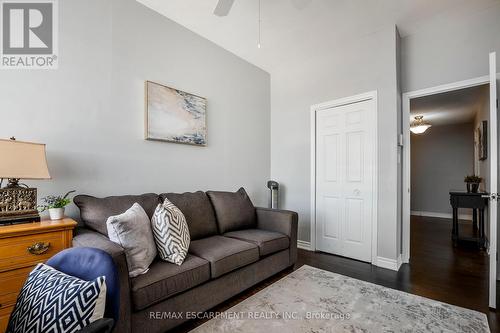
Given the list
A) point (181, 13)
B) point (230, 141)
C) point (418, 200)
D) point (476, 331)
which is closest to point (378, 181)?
point (476, 331)

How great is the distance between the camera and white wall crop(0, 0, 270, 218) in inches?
77.2

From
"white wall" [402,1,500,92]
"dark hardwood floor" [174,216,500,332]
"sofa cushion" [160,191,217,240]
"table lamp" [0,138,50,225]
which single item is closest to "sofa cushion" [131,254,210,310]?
"dark hardwood floor" [174,216,500,332]

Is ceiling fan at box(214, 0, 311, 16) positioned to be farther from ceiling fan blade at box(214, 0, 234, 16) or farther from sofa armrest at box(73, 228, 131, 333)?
sofa armrest at box(73, 228, 131, 333)

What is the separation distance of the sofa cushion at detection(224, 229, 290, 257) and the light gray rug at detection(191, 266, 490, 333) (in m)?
0.36

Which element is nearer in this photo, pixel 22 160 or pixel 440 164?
pixel 22 160

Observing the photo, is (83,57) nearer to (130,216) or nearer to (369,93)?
(130,216)

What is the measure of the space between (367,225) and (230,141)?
2.14 m

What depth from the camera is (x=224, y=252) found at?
6.72 ft

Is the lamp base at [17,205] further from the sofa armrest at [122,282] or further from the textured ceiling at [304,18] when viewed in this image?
the textured ceiling at [304,18]

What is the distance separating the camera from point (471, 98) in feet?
14.9

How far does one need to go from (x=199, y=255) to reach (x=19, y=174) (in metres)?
1.31

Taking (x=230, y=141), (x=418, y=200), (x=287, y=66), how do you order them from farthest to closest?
1. (x=418, y=200)
2. (x=287, y=66)
3. (x=230, y=141)

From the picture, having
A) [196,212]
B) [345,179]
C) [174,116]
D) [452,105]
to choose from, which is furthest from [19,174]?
[452,105]

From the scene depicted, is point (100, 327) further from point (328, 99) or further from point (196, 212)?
point (328, 99)
